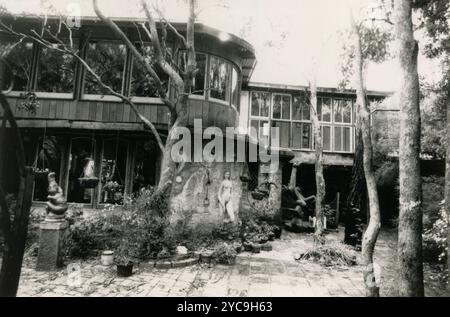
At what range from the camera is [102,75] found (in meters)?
10.8

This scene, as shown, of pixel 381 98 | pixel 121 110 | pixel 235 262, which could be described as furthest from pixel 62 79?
pixel 381 98

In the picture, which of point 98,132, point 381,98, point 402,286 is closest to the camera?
point 402,286

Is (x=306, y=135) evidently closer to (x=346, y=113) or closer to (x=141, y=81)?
(x=346, y=113)

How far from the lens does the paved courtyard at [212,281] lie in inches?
230

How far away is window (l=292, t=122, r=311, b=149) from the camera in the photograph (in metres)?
16.5

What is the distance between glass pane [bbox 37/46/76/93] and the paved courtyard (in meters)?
6.13

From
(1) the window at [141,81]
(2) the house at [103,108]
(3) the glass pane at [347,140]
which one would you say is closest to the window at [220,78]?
(2) the house at [103,108]

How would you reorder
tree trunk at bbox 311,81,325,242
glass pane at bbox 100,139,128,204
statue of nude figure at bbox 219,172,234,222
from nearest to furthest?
1. statue of nude figure at bbox 219,172,234,222
2. tree trunk at bbox 311,81,325,242
3. glass pane at bbox 100,139,128,204

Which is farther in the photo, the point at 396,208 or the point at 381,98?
the point at 381,98

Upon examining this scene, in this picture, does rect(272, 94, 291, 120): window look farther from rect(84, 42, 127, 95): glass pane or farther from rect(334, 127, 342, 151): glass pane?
rect(84, 42, 127, 95): glass pane

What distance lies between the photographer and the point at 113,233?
839cm

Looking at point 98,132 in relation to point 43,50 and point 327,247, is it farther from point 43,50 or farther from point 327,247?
point 327,247

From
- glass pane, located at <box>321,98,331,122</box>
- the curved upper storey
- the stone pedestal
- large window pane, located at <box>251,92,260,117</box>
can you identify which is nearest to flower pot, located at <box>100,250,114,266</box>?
the stone pedestal
